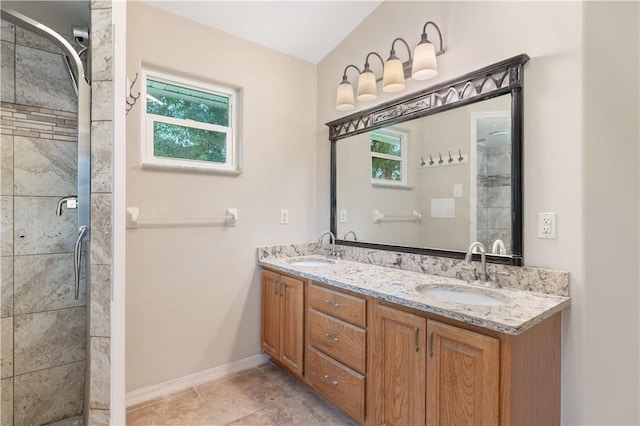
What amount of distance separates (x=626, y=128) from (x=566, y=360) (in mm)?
1055

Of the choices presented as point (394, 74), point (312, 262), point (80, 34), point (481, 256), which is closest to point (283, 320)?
point (312, 262)

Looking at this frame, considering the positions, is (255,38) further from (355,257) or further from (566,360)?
(566,360)

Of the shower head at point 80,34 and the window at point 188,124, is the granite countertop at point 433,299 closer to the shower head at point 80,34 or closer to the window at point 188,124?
the window at point 188,124

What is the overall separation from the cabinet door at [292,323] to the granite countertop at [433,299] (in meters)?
0.11

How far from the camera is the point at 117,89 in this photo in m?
1.41

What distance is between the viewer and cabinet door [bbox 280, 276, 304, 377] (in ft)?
6.85

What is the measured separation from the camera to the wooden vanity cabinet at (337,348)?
167 centimetres

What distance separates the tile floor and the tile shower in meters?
0.44

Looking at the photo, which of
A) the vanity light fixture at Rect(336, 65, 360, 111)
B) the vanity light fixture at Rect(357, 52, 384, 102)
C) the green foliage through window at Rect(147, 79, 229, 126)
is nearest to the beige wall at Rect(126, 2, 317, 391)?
the green foliage through window at Rect(147, 79, 229, 126)

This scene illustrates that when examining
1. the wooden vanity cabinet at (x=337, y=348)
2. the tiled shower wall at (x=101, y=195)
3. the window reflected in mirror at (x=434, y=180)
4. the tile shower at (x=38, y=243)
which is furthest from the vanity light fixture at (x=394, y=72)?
the tile shower at (x=38, y=243)

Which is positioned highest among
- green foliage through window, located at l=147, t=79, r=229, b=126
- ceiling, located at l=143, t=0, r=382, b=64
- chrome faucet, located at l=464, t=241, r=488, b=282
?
ceiling, located at l=143, t=0, r=382, b=64

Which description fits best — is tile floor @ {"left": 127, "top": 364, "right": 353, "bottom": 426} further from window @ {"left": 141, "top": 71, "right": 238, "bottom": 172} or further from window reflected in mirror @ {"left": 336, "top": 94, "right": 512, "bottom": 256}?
window @ {"left": 141, "top": 71, "right": 238, "bottom": 172}

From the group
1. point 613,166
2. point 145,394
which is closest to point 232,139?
point 145,394

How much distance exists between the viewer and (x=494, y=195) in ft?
5.51
